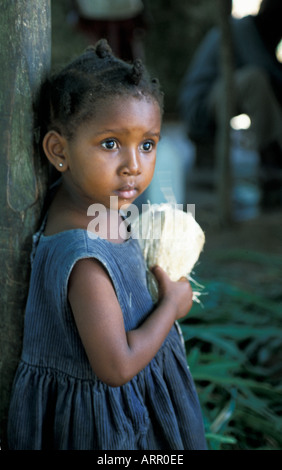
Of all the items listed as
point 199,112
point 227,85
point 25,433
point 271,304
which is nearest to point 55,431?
Result: point 25,433

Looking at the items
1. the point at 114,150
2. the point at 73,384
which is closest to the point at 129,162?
the point at 114,150

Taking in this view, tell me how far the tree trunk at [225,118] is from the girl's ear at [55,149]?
2791 mm

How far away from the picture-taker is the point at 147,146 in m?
0.94

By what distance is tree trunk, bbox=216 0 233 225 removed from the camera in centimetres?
338

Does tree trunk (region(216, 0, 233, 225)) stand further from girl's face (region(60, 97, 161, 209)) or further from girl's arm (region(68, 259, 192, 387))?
girl's arm (region(68, 259, 192, 387))

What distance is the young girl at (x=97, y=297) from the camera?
0.87 meters

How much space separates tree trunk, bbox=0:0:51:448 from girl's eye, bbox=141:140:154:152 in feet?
0.69

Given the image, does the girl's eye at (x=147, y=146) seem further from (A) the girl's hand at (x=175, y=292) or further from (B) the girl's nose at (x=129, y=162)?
(A) the girl's hand at (x=175, y=292)

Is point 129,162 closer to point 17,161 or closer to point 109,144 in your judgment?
point 109,144

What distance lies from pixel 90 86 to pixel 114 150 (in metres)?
0.12

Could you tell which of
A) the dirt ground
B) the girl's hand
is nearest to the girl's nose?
the girl's hand

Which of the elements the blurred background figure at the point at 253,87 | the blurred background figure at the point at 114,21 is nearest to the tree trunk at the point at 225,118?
the blurred background figure at the point at 253,87

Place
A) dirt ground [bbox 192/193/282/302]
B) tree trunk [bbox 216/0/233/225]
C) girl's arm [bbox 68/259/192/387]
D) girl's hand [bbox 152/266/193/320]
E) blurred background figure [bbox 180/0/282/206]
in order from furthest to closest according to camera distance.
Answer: blurred background figure [bbox 180/0/282/206] < tree trunk [bbox 216/0/233/225] < dirt ground [bbox 192/193/282/302] < girl's hand [bbox 152/266/193/320] < girl's arm [bbox 68/259/192/387]

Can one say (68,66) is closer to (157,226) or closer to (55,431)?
(157,226)
